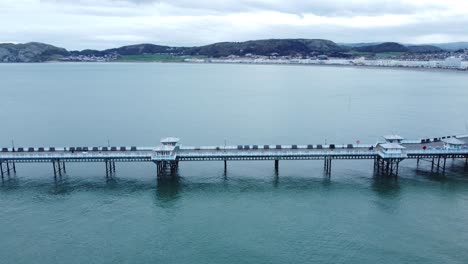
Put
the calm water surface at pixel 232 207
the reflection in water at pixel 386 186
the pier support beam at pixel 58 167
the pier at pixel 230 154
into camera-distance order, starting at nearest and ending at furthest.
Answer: the calm water surface at pixel 232 207 < the reflection in water at pixel 386 186 < the pier at pixel 230 154 < the pier support beam at pixel 58 167

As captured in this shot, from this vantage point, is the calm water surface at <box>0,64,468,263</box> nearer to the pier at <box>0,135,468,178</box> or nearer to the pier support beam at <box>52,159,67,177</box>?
the pier support beam at <box>52,159,67,177</box>

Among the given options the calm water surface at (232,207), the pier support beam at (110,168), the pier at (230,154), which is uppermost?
the pier at (230,154)

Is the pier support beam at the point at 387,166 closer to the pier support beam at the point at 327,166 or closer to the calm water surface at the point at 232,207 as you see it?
the calm water surface at the point at 232,207

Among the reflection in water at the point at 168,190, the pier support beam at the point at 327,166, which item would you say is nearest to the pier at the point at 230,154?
the pier support beam at the point at 327,166

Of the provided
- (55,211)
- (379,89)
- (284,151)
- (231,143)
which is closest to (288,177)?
(284,151)

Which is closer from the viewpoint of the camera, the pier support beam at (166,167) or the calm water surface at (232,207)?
the calm water surface at (232,207)

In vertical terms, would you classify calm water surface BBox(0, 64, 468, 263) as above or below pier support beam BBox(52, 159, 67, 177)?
below

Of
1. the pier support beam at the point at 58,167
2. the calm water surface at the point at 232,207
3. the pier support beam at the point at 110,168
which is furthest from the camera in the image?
the pier support beam at the point at 110,168

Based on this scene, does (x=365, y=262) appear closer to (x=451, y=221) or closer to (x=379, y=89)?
(x=451, y=221)

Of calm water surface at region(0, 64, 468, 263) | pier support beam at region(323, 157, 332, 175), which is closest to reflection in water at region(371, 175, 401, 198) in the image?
calm water surface at region(0, 64, 468, 263)
